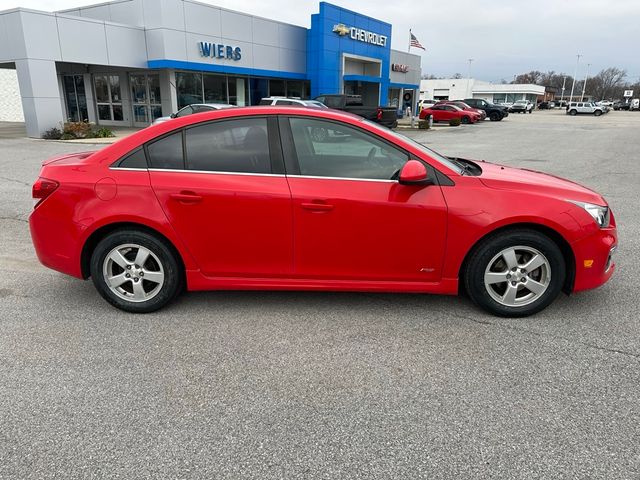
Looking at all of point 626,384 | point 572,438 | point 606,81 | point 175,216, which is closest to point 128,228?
point 175,216

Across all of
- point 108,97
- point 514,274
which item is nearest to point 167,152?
point 514,274

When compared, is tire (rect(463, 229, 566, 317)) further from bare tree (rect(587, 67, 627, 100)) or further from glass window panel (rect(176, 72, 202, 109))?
bare tree (rect(587, 67, 627, 100))

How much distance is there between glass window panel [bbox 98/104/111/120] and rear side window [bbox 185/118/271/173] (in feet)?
85.4

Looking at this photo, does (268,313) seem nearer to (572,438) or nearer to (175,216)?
(175,216)

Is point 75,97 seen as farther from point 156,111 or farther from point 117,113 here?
point 156,111

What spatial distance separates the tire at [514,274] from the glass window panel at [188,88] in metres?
23.9

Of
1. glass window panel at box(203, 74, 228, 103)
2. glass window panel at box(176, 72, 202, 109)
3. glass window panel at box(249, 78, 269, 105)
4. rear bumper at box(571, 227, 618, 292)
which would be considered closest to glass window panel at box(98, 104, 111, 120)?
glass window panel at box(176, 72, 202, 109)

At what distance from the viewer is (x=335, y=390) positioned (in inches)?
116

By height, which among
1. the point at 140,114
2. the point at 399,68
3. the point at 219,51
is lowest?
the point at 140,114

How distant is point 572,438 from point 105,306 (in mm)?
3584

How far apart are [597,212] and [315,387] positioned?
260cm

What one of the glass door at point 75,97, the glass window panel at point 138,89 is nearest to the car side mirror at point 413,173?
the glass window panel at point 138,89

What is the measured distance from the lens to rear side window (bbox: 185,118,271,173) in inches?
150

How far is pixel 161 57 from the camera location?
899 inches
